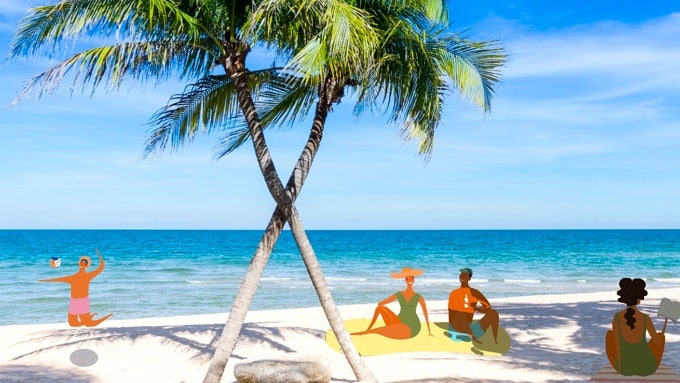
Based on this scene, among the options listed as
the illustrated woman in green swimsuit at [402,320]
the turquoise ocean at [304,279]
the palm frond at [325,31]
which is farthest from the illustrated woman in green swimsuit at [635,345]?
the turquoise ocean at [304,279]

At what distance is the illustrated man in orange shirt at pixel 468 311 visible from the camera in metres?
9.11

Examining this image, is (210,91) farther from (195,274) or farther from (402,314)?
(195,274)

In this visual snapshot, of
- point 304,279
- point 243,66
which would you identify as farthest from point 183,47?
point 304,279

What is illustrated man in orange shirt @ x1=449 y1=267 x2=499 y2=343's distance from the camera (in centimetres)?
911

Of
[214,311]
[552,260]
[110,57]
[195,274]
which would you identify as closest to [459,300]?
[110,57]

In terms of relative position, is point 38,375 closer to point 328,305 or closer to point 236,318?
point 236,318

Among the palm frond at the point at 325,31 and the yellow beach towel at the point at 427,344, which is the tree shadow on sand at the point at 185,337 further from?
the palm frond at the point at 325,31

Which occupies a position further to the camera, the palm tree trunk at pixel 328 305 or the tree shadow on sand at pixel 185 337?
the tree shadow on sand at pixel 185 337

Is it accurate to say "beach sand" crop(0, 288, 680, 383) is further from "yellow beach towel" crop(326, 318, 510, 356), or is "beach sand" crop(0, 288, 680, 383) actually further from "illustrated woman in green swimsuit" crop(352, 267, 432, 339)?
"illustrated woman in green swimsuit" crop(352, 267, 432, 339)

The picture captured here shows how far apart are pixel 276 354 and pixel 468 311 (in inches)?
116

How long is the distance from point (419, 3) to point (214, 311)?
1407 cm

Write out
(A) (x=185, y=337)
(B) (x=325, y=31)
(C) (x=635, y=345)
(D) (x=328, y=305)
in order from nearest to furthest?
1. (B) (x=325, y=31)
2. (D) (x=328, y=305)
3. (C) (x=635, y=345)
4. (A) (x=185, y=337)

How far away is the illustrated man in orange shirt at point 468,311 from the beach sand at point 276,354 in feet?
1.78

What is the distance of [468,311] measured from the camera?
371 inches
